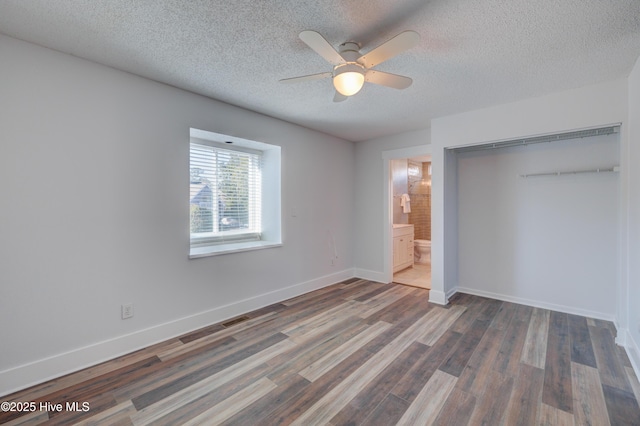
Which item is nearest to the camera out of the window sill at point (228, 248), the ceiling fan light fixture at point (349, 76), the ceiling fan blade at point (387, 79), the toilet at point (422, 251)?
the ceiling fan light fixture at point (349, 76)

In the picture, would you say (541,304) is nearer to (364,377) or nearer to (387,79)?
(364,377)

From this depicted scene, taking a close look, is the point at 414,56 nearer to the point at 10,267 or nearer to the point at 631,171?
the point at 631,171

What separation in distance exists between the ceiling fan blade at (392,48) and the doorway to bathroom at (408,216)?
266 cm

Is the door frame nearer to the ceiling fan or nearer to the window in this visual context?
the window

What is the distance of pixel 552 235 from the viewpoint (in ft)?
11.3

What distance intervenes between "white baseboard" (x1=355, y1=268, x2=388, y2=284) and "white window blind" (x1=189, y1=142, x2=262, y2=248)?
80.3 inches

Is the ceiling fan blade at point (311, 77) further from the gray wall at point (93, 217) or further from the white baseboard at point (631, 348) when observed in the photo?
the white baseboard at point (631, 348)

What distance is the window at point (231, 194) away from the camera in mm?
3258

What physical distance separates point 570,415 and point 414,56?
2676 mm

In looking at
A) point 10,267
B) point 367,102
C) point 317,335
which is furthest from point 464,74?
point 10,267

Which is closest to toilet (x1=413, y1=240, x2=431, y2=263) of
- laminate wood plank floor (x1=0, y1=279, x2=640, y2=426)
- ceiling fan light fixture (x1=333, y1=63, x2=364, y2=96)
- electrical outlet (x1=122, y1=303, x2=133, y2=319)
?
laminate wood plank floor (x1=0, y1=279, x2=640, y2=426)

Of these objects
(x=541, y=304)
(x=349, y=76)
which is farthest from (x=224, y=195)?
(x=541, y=304)

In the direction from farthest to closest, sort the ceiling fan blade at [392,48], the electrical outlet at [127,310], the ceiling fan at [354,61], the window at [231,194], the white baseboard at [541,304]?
the window at [231,194]
the white baseboard at [541,304]
the electrical outlet at [127,310]
the ceiling fan at [354,61]
the ceiling fan blade at [392,48]

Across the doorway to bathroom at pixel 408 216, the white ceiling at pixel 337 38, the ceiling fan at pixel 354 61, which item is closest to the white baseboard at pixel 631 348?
the doorway to bathroom at pixel 408 216
